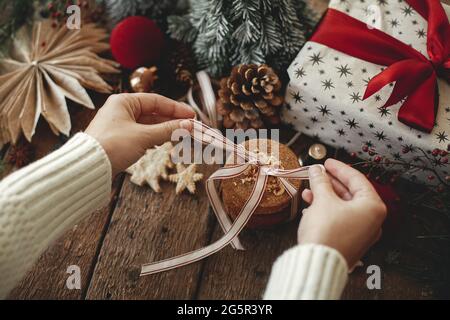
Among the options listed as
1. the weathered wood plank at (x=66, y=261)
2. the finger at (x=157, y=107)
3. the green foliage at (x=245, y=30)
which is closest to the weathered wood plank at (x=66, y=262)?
the weathered wood plank at (x=66, y=261)

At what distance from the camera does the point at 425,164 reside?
33.1 inches

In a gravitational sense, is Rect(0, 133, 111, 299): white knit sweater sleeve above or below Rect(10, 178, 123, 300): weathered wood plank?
above

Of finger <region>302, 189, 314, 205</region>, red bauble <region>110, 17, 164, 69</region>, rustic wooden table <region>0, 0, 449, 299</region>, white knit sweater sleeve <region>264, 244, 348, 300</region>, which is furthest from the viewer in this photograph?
red bauble <region>110, 17, 164, 69</region>

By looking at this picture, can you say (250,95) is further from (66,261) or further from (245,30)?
(66,261)

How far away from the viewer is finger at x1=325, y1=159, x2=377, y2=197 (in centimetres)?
68

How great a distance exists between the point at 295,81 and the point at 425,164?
12.0 inches

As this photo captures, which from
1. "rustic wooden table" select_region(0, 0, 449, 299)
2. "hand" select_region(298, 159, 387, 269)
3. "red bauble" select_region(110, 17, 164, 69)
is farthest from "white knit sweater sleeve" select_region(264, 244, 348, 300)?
"red bauble" select_region(110, 17, 164, 69)

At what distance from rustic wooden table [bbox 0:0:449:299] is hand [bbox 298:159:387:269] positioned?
0.21 metres

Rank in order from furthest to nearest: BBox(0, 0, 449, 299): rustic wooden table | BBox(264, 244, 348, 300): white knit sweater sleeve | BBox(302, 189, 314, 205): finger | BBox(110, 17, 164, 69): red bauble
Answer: BBox(110, 17, 164, 69): red bauble, BBox(0, 0, 449, 299): rustic wooden table, BBox(302, 189, 314, 205): finger, BBox(264, 244, 348, 300): white knit sweater sleeve

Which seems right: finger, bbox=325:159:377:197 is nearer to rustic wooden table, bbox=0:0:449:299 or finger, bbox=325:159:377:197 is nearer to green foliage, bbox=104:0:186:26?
rustic wooden table, bbox=0:0:449:299

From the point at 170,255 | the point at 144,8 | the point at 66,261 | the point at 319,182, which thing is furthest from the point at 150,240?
the point at 144,8
